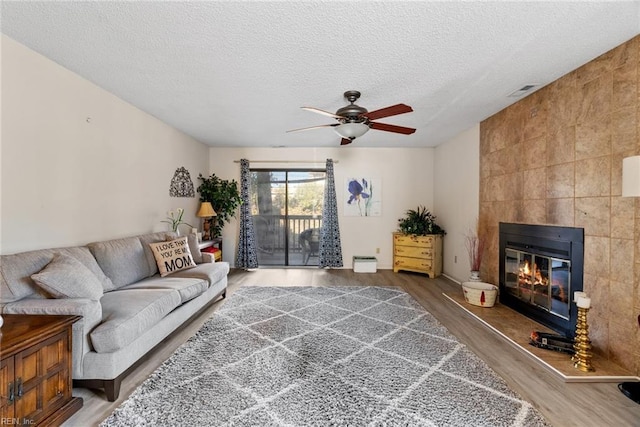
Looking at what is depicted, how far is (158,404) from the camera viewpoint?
1.79 meters

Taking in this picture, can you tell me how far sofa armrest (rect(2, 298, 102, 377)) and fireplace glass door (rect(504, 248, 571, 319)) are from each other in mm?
3893

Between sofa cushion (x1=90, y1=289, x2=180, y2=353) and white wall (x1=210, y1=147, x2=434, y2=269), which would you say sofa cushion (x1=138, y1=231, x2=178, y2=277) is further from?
white wall (x1=210, y1=147, x2=434, y2=269)

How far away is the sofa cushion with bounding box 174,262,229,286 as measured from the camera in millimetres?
3213

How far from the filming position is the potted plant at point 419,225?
5.25 meters

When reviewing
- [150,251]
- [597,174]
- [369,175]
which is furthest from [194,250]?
[597,174]

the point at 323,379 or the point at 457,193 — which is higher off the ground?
the point at 457,193

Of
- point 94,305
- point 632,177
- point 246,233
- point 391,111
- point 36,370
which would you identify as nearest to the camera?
point 36,370

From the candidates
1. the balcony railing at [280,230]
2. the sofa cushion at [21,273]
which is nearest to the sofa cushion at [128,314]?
the sofa cushion at [21,273]

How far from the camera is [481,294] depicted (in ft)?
11.4

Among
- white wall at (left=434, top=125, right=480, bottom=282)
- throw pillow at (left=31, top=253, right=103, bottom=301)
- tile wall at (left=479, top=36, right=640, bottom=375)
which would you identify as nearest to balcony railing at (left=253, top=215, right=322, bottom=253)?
white wall at (left=434, top=125, right=480, bottom=282)

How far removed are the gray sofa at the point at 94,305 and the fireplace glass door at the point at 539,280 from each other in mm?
3625

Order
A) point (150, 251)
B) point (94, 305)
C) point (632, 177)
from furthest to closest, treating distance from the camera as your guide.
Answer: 1. point (150, 251)
2. point (94, 305)
3. point (632, 177)

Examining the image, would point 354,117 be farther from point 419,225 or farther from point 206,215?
point 206,215

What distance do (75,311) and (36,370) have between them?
1.15ft
